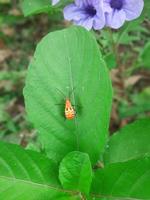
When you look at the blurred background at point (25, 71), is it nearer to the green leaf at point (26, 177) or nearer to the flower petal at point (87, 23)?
the flower petal at point (87, 23)

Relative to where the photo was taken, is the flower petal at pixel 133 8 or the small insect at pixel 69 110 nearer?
the small insect at pixel 69 110

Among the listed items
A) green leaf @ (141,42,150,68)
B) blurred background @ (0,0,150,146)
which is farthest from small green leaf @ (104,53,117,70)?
green leaf @ (141,42,150,68)

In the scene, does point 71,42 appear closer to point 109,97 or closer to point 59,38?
point 59,38

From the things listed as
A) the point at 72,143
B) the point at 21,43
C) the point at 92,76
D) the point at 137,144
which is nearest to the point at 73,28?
the point at 92,76

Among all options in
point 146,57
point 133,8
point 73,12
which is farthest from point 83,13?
point 146,57

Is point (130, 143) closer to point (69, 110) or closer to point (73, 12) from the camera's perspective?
point (69, 110)

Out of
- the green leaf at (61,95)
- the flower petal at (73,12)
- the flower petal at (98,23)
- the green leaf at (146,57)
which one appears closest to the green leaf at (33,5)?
the flower petal at (73,12)
